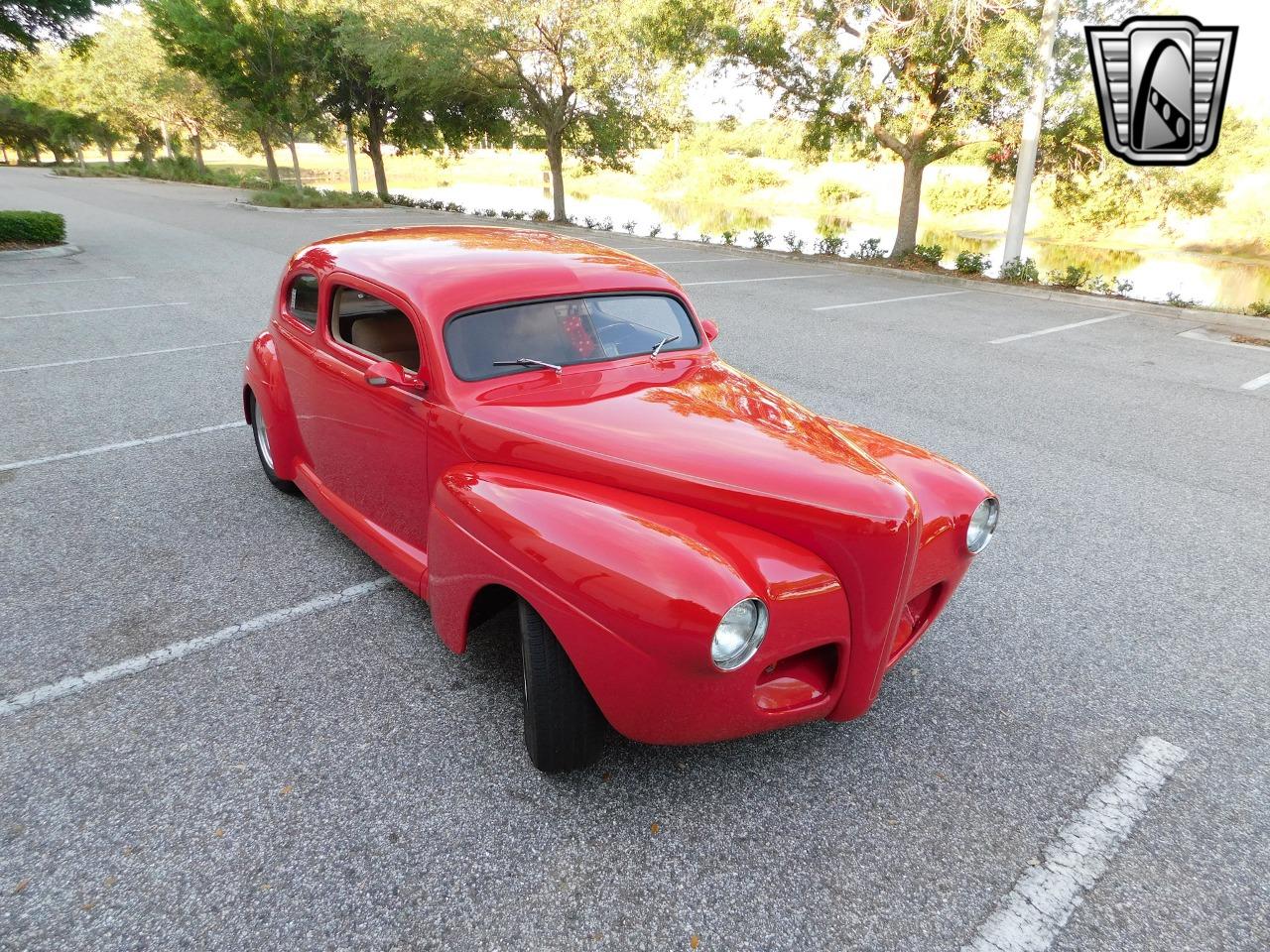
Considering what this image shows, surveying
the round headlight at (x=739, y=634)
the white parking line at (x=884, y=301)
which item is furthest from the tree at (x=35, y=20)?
the round headlight at (x=739, y=634)

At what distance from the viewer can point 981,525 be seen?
286cm

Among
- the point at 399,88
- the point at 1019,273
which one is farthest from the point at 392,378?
the point at 399,88

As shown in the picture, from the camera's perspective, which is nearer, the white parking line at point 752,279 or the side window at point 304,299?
the side window at point 304,299

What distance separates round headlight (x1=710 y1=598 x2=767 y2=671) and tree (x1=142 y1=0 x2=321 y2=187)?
3102cm

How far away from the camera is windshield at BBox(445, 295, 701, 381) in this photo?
3053mm

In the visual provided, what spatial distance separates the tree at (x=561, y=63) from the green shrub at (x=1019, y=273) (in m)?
8.80

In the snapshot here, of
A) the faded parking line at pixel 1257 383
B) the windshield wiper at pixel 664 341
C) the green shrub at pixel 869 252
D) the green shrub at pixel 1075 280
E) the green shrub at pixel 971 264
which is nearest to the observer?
the windshield wiper at pixel 664 341

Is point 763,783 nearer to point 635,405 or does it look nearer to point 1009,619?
point 635,405

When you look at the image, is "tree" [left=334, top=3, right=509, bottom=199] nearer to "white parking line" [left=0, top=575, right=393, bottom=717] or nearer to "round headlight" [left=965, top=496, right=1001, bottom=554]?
"white parking line" [left=0, top=575, right=393, bottom=717]

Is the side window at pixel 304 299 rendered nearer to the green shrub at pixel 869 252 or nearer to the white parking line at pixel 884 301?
the white parking line at pixel 884 301

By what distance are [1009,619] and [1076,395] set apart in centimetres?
485

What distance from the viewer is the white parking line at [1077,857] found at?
82.3 inches

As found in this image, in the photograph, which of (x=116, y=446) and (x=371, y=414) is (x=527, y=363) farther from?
(x=116, y=446)

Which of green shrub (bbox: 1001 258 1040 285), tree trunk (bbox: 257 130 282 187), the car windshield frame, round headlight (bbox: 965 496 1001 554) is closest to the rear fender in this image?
the car windshield frame
